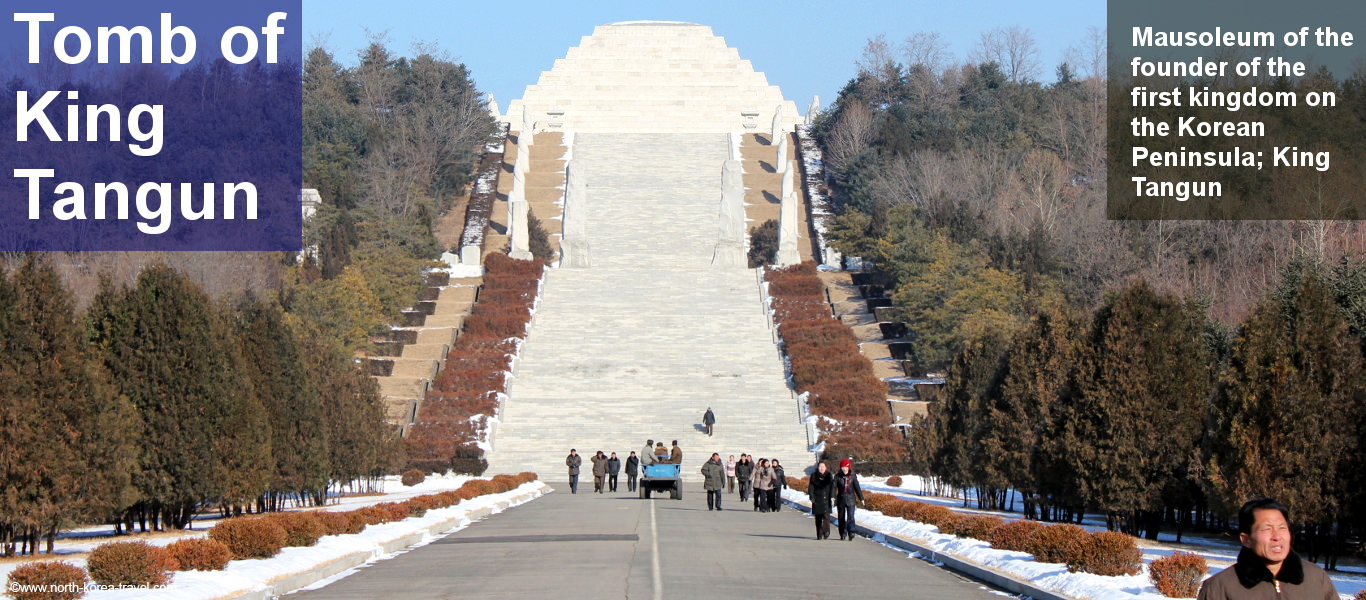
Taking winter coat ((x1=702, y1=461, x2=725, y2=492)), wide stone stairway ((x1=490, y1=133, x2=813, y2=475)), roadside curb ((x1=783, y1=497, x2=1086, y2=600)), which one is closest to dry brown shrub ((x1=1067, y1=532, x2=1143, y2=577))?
roadside curb ((x1=783, y1=497, x2=1086, y2=600))

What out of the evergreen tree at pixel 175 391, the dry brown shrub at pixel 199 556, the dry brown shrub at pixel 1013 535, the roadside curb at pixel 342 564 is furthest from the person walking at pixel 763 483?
the dry brown shrub at pixel 199 556

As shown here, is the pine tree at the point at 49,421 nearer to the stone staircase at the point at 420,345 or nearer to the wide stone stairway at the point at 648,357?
the stone staircase at the point at 420,345

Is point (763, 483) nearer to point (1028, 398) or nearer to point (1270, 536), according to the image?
point (1028, 398)

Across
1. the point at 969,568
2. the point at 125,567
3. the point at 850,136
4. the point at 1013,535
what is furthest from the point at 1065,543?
the point at 850,136

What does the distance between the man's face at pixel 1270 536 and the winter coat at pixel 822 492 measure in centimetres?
1278

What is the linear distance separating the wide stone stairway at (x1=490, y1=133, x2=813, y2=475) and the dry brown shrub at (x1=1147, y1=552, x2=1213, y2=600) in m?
25.1

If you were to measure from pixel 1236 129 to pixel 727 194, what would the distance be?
2176 centimetres

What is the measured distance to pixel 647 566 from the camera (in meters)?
13.8

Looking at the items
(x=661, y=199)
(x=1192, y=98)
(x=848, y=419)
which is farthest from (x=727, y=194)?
(x=848, y=419)

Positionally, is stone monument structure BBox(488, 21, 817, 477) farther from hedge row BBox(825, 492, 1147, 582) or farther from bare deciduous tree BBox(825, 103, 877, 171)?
hedge row BBox(825, 492, 1147, 582)

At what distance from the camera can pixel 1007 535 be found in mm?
15320

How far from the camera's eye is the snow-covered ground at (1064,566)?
11742mm

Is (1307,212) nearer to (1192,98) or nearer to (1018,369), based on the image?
(1192,98)

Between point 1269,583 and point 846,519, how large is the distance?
1318 cm
